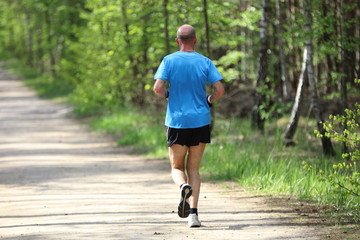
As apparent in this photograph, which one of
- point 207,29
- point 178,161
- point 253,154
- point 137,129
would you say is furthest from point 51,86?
point 178,161

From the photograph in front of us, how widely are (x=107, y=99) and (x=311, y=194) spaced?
12.6 metres

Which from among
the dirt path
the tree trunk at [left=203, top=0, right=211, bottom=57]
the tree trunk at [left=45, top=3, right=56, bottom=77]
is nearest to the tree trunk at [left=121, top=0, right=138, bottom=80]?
the tree trunk at [left=203, top=0, right=211, bottom=57]

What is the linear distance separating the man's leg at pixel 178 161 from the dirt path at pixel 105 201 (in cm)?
50

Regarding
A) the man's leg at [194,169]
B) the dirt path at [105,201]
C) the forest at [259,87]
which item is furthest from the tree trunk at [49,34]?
the man's leg at [194,169]

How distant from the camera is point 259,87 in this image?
42.5 ft

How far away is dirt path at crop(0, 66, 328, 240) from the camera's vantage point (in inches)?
262

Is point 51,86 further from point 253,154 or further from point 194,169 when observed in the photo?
point 194,169

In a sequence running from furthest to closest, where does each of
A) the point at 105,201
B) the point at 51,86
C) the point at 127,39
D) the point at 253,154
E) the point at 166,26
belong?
the point at 51,86 < the point at 127,39 < the point at 166,26 < the point at 253,154 < the point at 105,201

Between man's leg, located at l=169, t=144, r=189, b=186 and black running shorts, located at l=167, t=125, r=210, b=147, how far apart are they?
0.25ft

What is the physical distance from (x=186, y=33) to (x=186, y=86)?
56 centimetres

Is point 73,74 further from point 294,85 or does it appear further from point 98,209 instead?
point 98,209

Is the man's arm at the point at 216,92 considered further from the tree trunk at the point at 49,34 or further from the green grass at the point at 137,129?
the tree trunk at the point at 49,34

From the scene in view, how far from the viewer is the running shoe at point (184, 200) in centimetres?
657

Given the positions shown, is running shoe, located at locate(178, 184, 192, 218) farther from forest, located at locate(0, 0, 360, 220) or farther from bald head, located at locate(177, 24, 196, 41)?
bald head, located at locate(177, 24, 196, 41)
